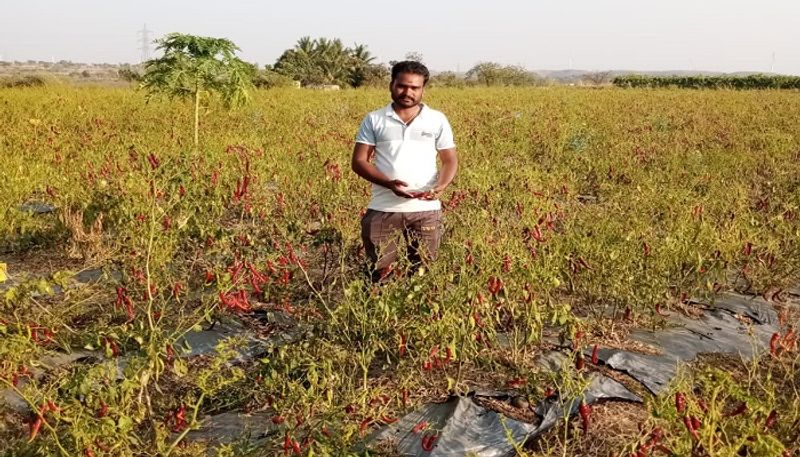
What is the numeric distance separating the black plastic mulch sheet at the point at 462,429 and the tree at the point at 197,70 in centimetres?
500

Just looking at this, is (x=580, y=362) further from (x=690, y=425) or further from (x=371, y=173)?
(x=371, y=173)

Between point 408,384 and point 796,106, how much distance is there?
15.6 meters

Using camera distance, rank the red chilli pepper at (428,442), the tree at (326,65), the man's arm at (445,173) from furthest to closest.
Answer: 1. the tree at (326,65)
2. the man's arm at (445,173)
3. the red chilli pepper at (428,442)

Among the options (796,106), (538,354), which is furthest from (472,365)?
(796,106)

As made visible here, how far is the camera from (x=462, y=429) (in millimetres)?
2371

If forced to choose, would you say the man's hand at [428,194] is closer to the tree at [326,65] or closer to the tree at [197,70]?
the tree at [197,70]

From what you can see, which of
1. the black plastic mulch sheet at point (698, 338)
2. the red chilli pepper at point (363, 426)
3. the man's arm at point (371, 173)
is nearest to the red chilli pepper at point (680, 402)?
the red chilli pepper at point (363, 426)

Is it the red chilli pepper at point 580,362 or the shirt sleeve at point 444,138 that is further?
the shirt sleeve at point 444,138

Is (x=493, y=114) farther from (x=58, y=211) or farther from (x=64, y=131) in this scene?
(x=58, y=211)

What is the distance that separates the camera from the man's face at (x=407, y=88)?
Answer: 3.01 m

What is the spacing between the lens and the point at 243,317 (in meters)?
3.48

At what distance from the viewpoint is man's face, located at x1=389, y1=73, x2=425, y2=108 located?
9.87 ft

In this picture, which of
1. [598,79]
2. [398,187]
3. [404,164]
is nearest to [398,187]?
[398,187]

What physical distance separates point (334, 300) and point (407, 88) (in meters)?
1.32
